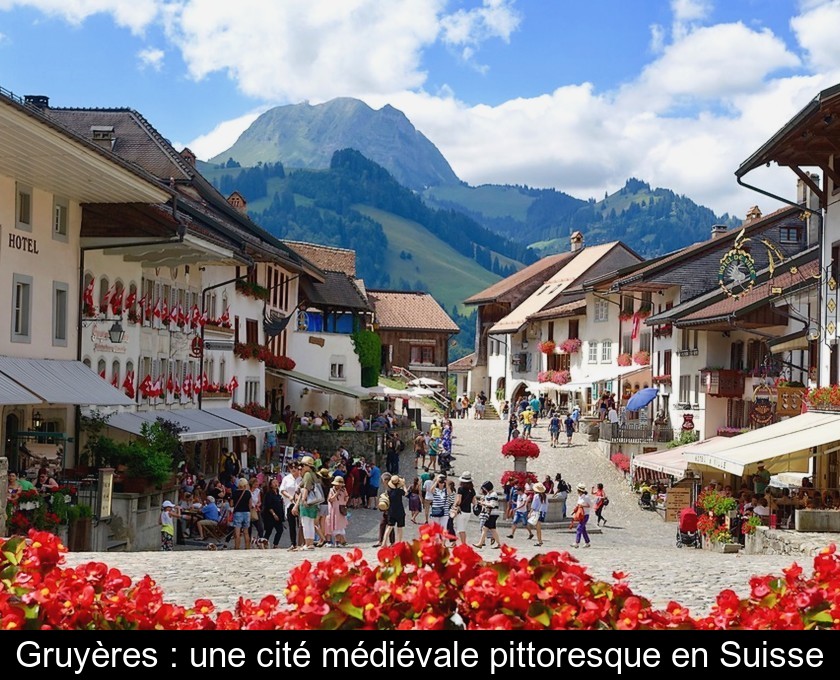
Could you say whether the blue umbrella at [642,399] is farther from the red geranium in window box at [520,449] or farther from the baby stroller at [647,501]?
the red geranium in window box at [520,449]

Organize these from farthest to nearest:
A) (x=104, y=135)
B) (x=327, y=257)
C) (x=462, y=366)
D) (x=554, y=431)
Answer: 1. (x=462, y=366)
2. (x=327, y=257)
3. (x=554, y=431)
4. (x=104, y=135)

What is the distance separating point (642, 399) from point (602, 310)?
12.7m

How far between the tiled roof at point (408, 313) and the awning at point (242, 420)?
56.5 metres

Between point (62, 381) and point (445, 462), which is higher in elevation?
point (62, 381)

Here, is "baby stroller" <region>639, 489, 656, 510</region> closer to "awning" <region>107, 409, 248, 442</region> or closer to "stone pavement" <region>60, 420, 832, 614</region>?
"stone pavement" <region>60, 420, 832, 614</region>

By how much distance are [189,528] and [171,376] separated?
11.2 m

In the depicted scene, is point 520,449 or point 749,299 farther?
point 749,299

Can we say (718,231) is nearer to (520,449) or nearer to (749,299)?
(749,299)

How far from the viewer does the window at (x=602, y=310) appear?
235ft

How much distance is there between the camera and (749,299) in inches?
1973

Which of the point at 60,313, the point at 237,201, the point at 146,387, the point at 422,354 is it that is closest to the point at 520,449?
the point at 146,387

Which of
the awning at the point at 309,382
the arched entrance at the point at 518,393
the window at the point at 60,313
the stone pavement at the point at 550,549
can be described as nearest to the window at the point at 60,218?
the window at the point at 60,313

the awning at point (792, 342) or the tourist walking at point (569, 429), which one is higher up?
the awning at point (792, 342)
